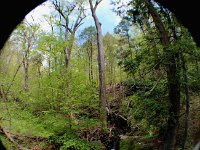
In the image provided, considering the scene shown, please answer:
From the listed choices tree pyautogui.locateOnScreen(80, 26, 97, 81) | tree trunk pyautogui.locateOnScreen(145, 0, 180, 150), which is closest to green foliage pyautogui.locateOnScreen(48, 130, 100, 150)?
tree trunk pyautogui.locateOnScreen(145, 0, 180, 150)

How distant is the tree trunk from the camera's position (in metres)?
8.90

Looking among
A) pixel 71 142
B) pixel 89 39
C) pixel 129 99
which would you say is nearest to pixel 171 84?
pixel 129 99

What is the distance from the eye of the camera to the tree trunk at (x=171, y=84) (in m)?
8.90

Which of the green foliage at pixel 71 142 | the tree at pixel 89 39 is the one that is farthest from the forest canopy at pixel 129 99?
the tree at pixel 89 39

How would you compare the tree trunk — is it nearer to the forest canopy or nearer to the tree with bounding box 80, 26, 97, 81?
the forest canopy

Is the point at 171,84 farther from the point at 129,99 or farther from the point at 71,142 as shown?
the point at 71,142

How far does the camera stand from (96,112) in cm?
1609

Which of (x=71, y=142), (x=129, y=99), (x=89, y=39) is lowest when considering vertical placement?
(x=71, y=142)

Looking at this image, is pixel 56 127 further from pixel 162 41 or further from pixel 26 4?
pixel 26 4

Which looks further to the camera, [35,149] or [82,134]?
[82,134]

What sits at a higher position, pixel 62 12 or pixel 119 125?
pixel 62 12

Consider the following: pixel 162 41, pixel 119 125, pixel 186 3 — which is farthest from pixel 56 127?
pixel 186 3

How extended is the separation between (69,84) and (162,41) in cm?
573

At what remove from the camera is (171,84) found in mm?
9438
